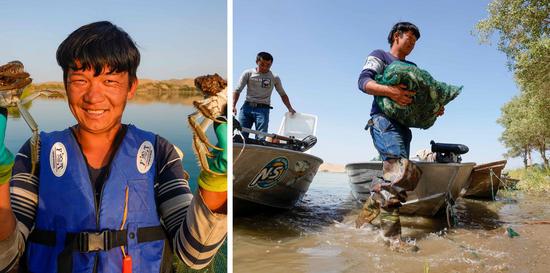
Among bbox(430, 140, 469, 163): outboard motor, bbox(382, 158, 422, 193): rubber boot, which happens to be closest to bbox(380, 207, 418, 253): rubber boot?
bbox(382, 158, 422, 193): rubber boot

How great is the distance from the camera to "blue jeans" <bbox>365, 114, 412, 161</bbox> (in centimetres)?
372

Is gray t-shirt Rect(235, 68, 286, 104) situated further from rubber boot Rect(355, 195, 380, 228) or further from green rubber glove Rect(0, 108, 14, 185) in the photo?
green rubber glove Rect(0, 108, 14, 185)

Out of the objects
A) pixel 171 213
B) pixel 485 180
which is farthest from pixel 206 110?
pixel 485 180

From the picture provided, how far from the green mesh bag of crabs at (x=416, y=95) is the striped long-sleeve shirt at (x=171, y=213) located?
2431mm

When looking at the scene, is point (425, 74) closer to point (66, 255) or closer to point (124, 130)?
point (124, 130)

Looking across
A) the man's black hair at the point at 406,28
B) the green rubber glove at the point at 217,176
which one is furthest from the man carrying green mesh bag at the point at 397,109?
the green rubber glove at the point at 217,176

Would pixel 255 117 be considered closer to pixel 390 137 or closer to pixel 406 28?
pixel 390 137

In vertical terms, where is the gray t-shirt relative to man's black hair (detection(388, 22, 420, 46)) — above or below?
below

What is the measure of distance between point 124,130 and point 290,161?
3.26 m

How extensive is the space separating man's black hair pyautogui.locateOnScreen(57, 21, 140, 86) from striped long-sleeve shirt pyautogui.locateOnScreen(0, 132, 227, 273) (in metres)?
0.30

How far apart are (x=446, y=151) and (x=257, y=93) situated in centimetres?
234

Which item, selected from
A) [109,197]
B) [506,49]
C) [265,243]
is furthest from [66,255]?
[506,49]

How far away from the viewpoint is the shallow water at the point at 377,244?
3090 mm

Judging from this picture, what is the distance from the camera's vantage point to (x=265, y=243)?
380cm
